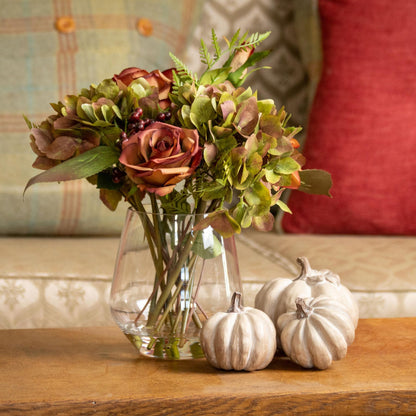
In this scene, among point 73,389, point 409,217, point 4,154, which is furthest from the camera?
point 409,217

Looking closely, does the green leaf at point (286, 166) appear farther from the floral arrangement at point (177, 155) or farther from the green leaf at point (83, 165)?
the green leaf at point (83, 165)

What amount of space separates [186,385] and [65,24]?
1.04 meters

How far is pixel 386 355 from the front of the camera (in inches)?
31.1

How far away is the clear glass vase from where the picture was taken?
715mm

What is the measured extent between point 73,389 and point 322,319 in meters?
0.27

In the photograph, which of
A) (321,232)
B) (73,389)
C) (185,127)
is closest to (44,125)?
(185,127)

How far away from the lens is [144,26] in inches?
60.4

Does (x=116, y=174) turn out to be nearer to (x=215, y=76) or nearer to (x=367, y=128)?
(x=215, y=76)

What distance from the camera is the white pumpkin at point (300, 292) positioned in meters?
0.77

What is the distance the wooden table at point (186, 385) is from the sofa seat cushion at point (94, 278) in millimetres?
328

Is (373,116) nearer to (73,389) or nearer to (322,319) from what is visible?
(322,319)

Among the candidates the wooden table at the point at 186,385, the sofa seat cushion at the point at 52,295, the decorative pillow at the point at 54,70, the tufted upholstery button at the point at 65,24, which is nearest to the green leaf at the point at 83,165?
the wooden table at the point at 186,385

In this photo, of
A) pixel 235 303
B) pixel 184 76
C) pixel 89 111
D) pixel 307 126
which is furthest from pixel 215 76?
pixel 307 126

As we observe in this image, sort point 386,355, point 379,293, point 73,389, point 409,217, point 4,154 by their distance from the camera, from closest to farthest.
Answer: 1. point 73,389
2. point 386,355
3. point 379,293
4. point 4,154
5. point 409,217
